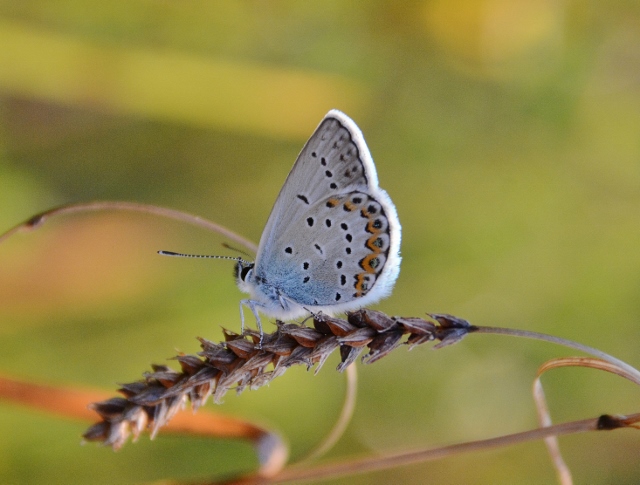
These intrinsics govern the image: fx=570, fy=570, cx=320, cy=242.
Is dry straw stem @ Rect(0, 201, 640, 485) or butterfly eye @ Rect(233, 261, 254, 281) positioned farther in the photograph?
butterfly eye @ Rect(233, 261, 254, 281)

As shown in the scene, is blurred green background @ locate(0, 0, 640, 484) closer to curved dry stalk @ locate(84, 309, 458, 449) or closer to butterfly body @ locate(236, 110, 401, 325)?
butterfly body @ locate(236, 110, 401, 325)

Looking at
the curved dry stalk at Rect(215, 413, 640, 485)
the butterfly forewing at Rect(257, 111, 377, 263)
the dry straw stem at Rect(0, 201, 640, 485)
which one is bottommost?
the curved dry stalk at Rect(215, 413, 640, 485)

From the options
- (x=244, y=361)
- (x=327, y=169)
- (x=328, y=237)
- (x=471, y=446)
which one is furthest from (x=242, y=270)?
(x=471, y=446)

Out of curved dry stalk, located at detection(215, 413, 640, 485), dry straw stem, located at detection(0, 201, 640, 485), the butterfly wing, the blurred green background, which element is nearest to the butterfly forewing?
the butterfly wing

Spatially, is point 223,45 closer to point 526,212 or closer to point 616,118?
point 526,212

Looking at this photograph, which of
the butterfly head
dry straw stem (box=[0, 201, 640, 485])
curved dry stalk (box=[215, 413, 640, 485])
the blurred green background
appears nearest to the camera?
curved dry stalk (box=[215, 413, 640, 485])

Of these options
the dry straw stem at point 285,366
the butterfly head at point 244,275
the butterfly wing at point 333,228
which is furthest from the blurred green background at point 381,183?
the dry straw stem at point 285,366

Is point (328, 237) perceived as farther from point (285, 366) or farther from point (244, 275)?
point (285, 366)
